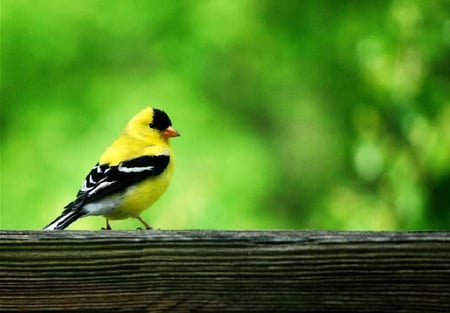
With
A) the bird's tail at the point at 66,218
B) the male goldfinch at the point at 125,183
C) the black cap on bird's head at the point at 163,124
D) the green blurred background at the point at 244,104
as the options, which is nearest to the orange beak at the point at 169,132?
the black cap on bird's head at the point at 163,124

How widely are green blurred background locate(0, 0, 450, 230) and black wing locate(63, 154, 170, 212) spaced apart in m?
1.22

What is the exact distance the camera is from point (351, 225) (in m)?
5.76

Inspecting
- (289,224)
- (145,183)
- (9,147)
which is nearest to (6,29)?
(9,147)

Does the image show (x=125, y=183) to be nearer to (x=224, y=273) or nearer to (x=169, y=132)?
(x=169, y=132)

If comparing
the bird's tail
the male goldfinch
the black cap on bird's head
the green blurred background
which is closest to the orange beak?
the black cap on bird's head

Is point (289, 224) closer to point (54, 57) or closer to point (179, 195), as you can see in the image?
point (179, 195)

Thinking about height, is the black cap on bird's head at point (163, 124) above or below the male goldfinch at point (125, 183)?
above

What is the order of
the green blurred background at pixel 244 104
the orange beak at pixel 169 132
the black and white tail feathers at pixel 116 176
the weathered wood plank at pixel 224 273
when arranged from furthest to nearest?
1. the green blurred background at pixel 244 104
2. the orange beak at pixel 169 132
3. the black and white tail feathers at pixel 116 176
4. the weathered wood plank at pixel 224 273

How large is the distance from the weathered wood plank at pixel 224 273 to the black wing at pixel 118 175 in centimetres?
317

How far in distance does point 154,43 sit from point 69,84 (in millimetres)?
878

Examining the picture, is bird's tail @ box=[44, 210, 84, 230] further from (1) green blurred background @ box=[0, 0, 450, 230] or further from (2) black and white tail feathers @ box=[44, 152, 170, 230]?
(1) green blurred background @ box=[0, 0, 450, 230]

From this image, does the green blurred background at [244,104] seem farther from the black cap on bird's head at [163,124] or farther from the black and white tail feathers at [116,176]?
the black and white tail feathers at [116,176]

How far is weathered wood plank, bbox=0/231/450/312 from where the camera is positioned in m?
1.74

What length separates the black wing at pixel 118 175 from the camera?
5.00m
